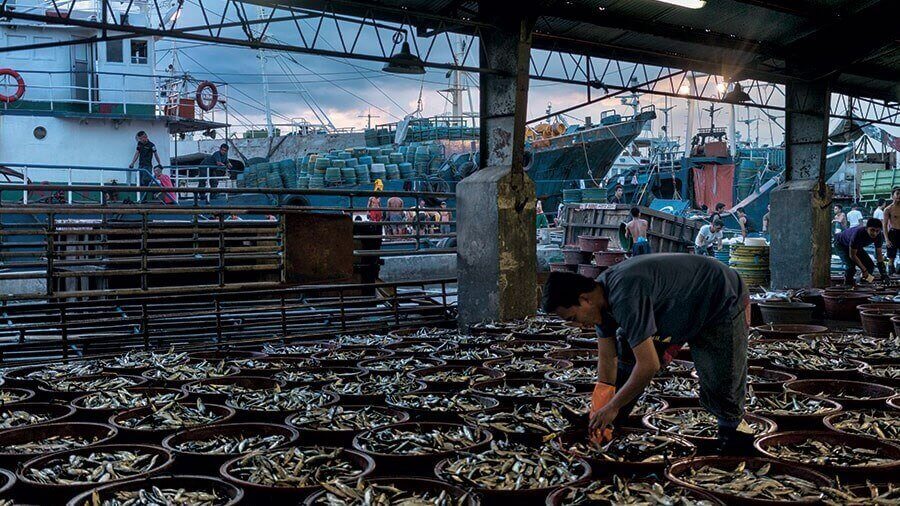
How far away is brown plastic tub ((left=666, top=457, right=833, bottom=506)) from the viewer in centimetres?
370

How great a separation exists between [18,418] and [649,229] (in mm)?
17410

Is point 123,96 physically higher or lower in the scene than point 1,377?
higher

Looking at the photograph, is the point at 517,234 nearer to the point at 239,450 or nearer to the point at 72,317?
the point at 72,317

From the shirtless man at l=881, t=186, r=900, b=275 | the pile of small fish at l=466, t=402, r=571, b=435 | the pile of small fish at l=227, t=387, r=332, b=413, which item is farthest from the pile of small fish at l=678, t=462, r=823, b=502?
the shirtless man at l=881, t=186, r=900, b=275

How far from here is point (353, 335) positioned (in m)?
10.4

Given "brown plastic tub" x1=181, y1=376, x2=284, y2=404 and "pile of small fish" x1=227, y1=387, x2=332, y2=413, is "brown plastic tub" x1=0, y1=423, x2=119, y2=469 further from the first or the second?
"brown plastic tub" x1=181, y1=376, x2=284, y2=404

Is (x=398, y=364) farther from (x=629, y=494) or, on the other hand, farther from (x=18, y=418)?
(x=629, y=494)

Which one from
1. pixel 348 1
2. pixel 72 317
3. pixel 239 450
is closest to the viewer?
pixel 239 450

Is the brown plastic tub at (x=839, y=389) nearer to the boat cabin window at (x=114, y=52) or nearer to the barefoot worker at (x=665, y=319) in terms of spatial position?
the barefoot worker at (x=665, y=319)

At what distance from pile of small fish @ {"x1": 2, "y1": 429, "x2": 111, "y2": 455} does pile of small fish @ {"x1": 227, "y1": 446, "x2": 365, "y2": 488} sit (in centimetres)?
119

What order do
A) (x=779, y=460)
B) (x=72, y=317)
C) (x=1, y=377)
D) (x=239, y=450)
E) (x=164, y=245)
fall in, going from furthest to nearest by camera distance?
1. (x=164, y=245)
2. (x=72, y=317)
3. (x=1, y=377)
4. (x=239, y=450)
5. (x=779, y=460)

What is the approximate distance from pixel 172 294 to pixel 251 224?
1657 millimetres

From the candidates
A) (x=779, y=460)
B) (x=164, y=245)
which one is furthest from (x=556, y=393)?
(x=164, y=245)

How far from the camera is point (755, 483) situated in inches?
155
